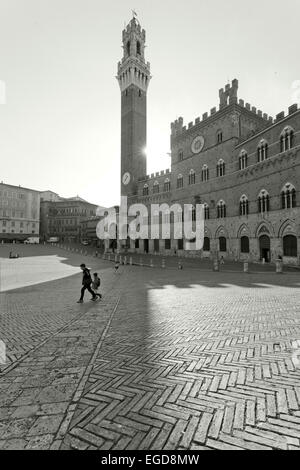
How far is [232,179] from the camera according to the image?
91.1ft

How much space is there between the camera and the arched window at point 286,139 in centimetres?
2127

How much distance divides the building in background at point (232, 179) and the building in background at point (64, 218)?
3396 cm

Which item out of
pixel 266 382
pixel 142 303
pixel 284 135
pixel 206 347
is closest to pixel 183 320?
pixel 206 347

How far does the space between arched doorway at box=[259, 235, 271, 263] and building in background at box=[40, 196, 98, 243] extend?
192ft

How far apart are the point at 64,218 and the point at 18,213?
12.9m

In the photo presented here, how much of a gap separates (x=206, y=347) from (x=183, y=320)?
191 cm

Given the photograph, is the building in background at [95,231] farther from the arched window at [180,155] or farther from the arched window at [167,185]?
the arched window at [180,155]

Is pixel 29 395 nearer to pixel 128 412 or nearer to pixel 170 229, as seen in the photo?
pixel 128 412

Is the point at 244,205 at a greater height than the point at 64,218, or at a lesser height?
lesser

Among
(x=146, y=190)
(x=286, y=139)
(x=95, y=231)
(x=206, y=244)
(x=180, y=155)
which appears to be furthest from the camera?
(x=95, y=231)

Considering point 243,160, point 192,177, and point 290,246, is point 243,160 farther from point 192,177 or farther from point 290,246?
point 290,246

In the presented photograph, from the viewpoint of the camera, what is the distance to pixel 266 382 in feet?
11.4

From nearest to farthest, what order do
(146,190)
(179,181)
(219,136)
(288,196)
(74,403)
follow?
(74,403), (288,196), (219,136), (179,181), (146,190)

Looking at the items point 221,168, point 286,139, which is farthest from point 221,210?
point 286,139
